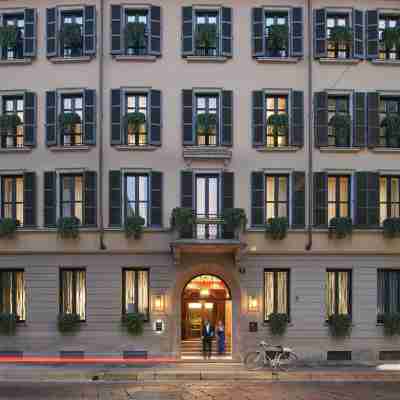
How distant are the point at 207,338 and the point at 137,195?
6670 mm

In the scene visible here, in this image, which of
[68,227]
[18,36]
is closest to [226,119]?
[68,227]

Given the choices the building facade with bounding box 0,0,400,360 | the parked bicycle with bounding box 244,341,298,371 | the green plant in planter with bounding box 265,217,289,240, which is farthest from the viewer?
the building facade with bounding box 0,0,400,360

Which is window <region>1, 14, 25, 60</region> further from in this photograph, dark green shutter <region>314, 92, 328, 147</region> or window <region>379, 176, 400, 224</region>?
window <region>379, 176, 400, 224</region>

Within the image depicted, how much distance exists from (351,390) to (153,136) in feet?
42.3

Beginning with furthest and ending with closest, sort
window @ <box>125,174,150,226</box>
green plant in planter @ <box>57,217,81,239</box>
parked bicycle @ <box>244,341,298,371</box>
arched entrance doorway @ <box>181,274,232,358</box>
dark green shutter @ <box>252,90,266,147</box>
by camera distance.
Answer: arched entrance doorway @ <box>181,274,232,358</box> → dark green shutter @ <box>252,90,266,147</box> → window @ <box>125,174,150,226</box> → green plant in planter @ <box>57,217,81,239</box> → parked bicycle @ <box>244,341,298,371</box>

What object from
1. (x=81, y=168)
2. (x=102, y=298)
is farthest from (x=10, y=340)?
(x=81, y=168)

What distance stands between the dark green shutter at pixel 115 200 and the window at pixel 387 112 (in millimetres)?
11413

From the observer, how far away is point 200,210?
2869 centimetres

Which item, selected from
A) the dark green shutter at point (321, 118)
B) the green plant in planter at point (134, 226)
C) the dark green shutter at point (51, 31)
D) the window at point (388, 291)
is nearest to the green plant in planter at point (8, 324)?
the green plant in planter at point (134, 226)

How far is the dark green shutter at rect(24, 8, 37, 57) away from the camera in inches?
1139

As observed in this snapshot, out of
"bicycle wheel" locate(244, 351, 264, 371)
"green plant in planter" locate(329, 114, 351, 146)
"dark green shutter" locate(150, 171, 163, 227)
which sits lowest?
"bicycle wheel" locate(244, 351, 264, 371)

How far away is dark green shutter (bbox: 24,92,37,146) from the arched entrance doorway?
918 centimetres

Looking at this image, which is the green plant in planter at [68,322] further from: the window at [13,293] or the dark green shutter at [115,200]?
the dark green shutter at [115,200]

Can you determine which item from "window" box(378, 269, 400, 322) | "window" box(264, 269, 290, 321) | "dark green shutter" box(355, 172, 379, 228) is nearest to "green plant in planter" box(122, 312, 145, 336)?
"window" box(264, 269, 290, 321)
